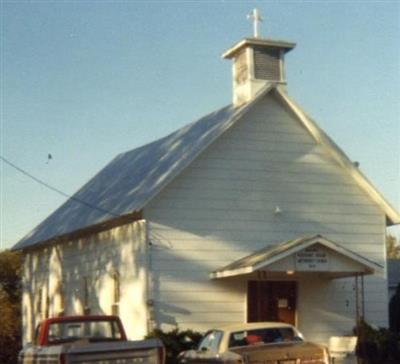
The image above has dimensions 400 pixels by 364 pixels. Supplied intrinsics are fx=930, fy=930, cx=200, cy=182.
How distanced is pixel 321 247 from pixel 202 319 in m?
3.63

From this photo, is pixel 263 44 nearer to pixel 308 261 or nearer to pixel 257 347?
pixel 308 261

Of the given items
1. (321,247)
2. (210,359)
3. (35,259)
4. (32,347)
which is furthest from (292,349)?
(35,259)

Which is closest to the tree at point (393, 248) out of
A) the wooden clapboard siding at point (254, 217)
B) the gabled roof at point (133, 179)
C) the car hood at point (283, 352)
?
the gabled roof at point (133, 179)

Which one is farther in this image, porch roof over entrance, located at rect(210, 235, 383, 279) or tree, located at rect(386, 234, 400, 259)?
tree, located at rect(386, 234, 400, 259)

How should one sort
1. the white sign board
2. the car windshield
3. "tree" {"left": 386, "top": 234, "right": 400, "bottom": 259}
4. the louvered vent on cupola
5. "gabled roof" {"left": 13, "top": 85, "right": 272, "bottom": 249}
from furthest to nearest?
"tree" {"left": 386, "top": 234, "right": 400, "bottom": 259} → the louvered vent on cupola → "gabled roof" {"left": 13, "top": 85, "right": 272, "bottom": 249} → the white sign board → the car windshield

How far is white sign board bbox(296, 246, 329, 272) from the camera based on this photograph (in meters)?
23.1

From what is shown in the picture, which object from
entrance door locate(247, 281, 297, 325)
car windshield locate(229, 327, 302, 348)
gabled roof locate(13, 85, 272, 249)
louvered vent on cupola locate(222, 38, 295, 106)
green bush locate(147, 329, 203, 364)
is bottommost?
green bush locate(147, 329, 203, 364)

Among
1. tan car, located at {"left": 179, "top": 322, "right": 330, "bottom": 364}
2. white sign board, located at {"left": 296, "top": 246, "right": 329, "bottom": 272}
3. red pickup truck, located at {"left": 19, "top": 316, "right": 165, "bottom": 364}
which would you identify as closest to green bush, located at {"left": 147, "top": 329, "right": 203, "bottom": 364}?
tan car, located at {"left": 179, "top": 322, "right": 330, "bottom": 364}

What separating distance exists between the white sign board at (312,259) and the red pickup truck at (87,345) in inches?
234

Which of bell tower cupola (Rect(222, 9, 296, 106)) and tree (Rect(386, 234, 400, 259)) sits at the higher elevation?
bell tower cupola (Rect(222, 9, 296, 106))

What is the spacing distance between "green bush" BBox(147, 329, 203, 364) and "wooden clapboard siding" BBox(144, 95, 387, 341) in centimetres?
87

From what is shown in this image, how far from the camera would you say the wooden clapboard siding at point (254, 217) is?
24047mm

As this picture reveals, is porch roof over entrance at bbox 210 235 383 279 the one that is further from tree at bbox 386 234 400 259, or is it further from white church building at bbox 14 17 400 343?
tree at bbox 386 234 400 259

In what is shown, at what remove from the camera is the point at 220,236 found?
2472cm
